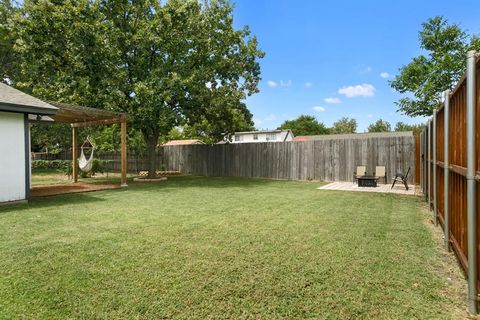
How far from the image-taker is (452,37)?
13812 mm

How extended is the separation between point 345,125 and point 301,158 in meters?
43.1

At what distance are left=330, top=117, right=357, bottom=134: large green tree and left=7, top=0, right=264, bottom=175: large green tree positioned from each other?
142 feet

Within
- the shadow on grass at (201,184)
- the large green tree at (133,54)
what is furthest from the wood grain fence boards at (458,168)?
the large green tree at (133,54)

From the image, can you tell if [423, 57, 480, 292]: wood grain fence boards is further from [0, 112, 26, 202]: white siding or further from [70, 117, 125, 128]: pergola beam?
[70, 117, 125, 128]: pergola beam

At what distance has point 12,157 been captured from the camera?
21.9ft

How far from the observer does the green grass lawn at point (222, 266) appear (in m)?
2.11

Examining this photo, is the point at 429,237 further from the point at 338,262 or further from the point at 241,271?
the point at 241,271

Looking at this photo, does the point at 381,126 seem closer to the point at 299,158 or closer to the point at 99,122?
the point at 299,158

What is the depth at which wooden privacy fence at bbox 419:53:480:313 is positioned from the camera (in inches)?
82.4

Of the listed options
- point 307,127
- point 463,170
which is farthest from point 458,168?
point 307,127

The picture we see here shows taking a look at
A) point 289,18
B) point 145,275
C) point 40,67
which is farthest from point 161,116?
point 145,275

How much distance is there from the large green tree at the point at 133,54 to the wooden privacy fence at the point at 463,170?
8.79 meters

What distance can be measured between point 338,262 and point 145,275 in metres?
1.91

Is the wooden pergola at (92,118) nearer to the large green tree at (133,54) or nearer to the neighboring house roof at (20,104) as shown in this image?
the large green tree at (133,54)
